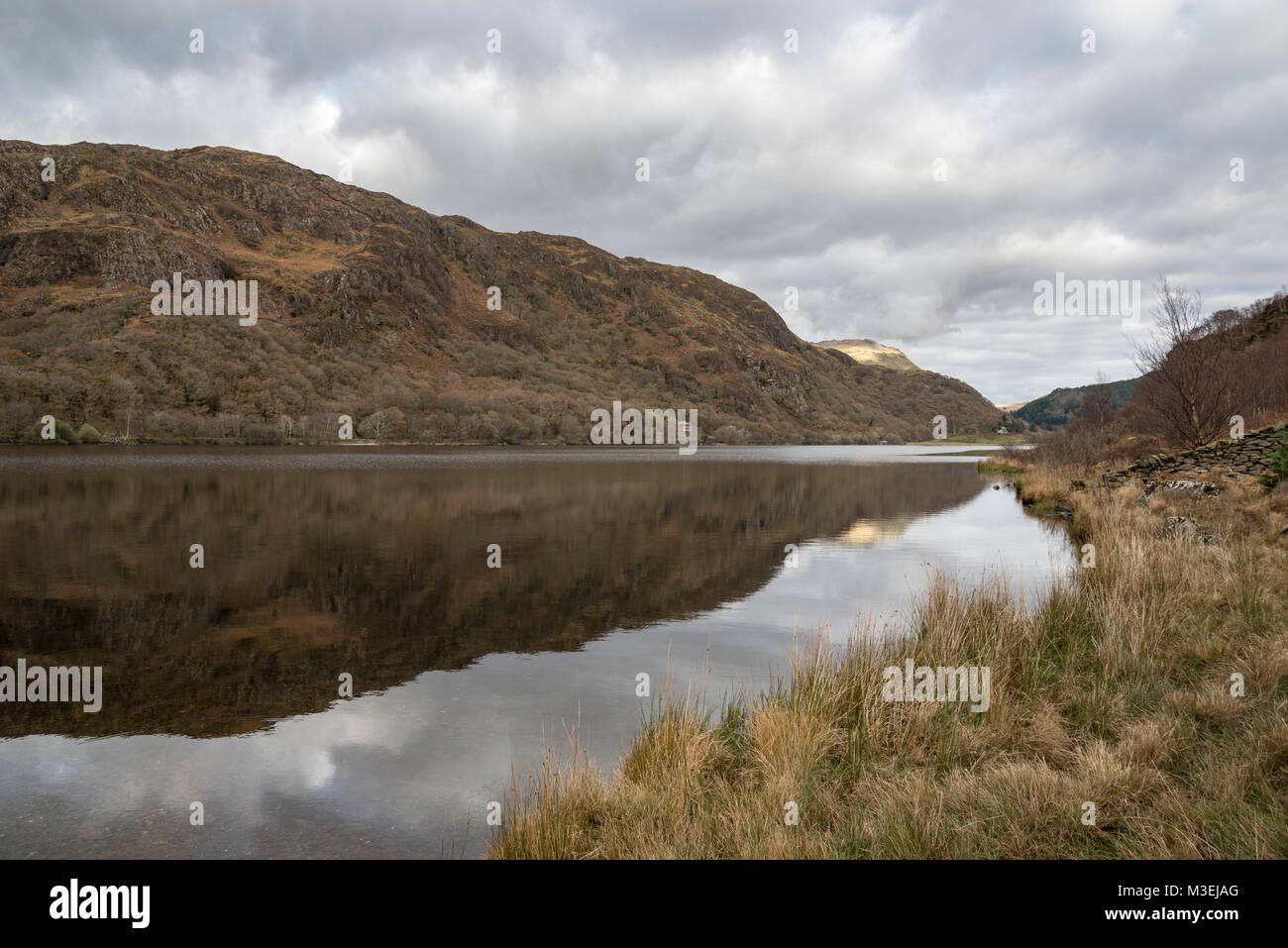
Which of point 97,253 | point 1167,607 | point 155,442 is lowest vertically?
point 1167,607

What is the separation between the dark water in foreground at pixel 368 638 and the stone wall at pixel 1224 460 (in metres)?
4.71

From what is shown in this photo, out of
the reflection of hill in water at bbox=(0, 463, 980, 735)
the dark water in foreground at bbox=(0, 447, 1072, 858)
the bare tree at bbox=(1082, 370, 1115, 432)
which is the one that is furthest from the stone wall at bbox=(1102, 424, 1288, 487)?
the bare tree at bbox=(1082, 370, 1115, 432)

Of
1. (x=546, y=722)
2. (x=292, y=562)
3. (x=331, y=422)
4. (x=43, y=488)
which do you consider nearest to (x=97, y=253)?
(x=331, y=422)

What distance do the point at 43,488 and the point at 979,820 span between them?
43.3 metres

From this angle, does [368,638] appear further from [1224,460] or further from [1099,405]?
[1099,405]

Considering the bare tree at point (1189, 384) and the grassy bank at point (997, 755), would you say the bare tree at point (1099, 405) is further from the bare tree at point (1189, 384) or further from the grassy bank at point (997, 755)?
the grassy bank at point (997, 755)

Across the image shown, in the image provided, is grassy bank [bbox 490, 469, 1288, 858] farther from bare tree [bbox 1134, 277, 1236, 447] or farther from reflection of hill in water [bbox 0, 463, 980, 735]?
bare tree [bbox 1134, 277, 1236, 447]

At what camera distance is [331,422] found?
130 m

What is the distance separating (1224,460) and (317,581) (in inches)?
1029

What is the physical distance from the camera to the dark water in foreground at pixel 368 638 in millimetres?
6301

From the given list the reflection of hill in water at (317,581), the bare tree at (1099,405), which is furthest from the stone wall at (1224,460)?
the bare tree at (1099,405)

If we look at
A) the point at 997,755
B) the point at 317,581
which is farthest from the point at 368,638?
the point at 997,755
